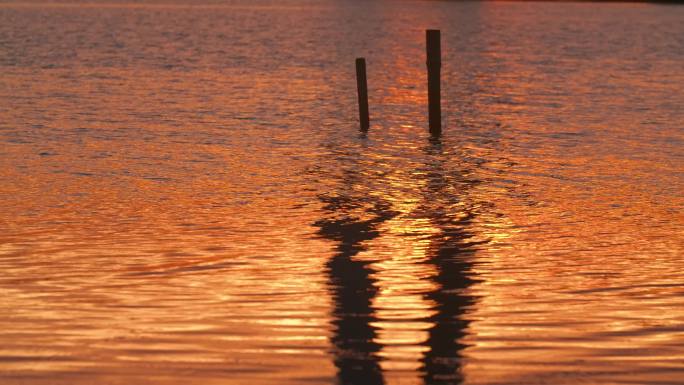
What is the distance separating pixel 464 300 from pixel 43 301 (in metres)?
4.10

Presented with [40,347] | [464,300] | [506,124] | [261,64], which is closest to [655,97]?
[506,124]

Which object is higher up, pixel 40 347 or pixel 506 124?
pixel 40 347

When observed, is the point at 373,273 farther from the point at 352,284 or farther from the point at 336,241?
the point at 336,241

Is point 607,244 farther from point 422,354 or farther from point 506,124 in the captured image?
point 506,124

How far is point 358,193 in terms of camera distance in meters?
19.1

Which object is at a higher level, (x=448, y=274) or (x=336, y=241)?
(x=448, y=274)

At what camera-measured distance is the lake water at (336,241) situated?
30.8 feet

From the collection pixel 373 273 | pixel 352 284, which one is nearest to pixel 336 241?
pixel 373 273

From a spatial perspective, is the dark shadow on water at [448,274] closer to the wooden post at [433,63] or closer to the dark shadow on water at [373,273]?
the dark shadow on water at [373,273]

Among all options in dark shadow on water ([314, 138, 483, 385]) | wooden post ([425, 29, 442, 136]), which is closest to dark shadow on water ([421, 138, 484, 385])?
dark shadow on water ([314, 138, 483, 385])

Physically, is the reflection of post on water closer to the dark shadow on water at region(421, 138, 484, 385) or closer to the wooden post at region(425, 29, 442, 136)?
the dark shadow on water at region(421, 138, 484, 385)

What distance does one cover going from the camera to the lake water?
9391 mm

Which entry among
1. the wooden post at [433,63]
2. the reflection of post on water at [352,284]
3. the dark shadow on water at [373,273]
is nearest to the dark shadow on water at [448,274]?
the dark shadow on water at [373,273]

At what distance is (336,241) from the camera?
14742mm
